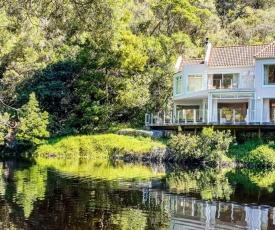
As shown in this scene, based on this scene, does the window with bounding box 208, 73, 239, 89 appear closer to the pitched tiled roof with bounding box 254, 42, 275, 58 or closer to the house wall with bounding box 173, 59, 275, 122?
the house wall with bounding box 173, 59, 275, 122

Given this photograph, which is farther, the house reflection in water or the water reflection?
the water reflection

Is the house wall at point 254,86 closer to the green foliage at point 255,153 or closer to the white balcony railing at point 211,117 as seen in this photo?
the white balcony railing at point 211,117

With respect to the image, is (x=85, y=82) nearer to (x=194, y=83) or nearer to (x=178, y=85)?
(x=178, y=85)

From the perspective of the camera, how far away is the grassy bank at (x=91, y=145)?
32.7 m

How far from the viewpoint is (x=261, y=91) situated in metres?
32.0

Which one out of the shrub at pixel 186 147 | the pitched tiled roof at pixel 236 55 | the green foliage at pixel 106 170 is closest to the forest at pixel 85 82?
the pitched tiled roof at pixel 236 55

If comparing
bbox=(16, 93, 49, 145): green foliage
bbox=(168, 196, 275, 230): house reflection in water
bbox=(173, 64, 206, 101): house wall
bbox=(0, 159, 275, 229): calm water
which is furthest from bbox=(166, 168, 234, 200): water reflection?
bbox=(16, 93, 49, 145): green foliage

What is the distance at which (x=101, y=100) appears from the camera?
39875 millimetres

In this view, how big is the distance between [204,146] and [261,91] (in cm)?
668

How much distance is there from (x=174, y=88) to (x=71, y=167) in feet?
46.3

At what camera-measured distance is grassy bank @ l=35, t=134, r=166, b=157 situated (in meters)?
32.7

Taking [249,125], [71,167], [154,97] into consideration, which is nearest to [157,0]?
[154,97]

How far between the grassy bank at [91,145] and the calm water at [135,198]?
6.77 meters

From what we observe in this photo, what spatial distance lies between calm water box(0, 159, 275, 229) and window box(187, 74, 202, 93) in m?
10.6
